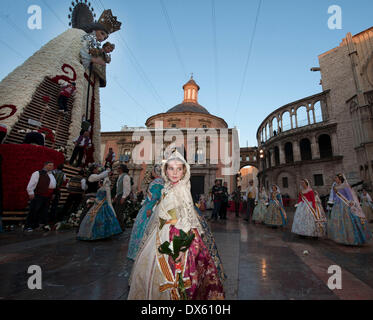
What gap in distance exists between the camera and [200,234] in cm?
165

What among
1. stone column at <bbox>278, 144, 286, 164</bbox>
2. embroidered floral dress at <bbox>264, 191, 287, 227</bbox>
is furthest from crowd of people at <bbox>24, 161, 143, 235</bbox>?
stone column at <bbox>278, 144, 286, 164</bbox>

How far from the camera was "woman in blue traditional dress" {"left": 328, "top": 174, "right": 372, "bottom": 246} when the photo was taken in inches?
171

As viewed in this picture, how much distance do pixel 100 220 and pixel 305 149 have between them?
98.3 feet

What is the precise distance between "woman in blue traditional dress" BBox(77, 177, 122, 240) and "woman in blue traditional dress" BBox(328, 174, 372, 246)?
5629 mm

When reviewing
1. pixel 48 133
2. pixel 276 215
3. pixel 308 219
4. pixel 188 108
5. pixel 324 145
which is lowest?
pixel 276 215

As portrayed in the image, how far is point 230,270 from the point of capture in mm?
2627

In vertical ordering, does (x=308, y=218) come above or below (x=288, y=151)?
below

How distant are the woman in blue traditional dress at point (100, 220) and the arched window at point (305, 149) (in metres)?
28.8

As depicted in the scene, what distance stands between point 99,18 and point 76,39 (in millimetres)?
3575

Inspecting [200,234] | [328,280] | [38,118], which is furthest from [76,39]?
[328,280]

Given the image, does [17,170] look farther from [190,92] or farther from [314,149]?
[190,92]

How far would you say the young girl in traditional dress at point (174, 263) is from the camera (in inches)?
53.9

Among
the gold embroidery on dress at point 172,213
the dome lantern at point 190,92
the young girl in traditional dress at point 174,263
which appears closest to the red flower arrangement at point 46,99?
the young girl in traditional dress at point 174,263

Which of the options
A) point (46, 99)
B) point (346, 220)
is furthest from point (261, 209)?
point (46, 99)
